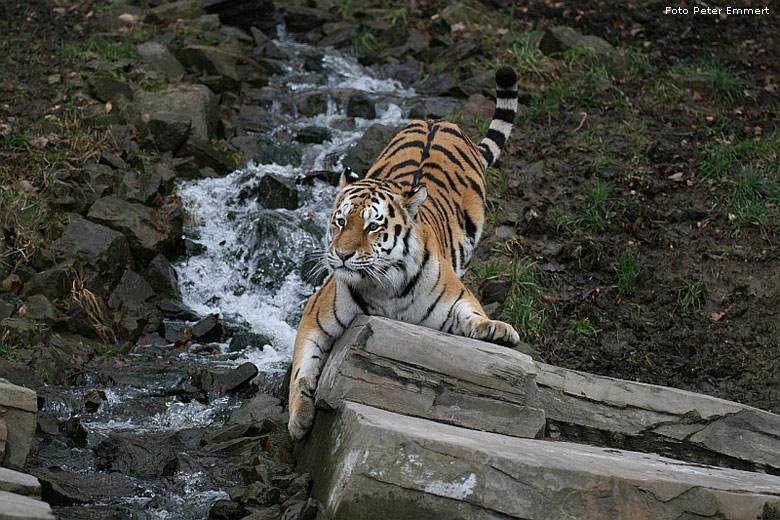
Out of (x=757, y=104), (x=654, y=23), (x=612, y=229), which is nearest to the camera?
(x=612, y=229)

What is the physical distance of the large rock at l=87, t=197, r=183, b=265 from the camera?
24.8 feet

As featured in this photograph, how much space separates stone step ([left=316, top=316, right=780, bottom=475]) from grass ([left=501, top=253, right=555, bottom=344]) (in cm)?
217

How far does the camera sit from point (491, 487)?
366cm

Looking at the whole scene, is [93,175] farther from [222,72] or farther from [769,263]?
[769,263]

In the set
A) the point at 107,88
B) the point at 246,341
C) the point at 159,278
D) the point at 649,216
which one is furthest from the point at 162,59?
the point at 649,216

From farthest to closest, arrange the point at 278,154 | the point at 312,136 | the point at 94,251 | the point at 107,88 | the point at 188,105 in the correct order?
the point at 312,136 → the point at 278,154 → the point at 188,105 → the point at 107,88 → the point at 94,251

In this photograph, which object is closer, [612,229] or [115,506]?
[115,506]

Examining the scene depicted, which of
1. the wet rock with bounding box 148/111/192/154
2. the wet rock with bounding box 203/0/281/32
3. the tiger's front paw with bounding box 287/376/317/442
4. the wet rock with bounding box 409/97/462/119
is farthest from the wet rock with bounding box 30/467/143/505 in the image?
the wet rock with bounding box 203/0/281/32

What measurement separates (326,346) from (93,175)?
405 cm

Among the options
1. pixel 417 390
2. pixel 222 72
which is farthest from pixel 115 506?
pixel 222 72

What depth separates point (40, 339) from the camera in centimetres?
636

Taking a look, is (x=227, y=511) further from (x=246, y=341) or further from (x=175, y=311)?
(x=175, y=311)

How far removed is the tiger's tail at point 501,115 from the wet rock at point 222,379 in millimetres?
2375

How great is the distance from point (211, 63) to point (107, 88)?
5.11 feet
